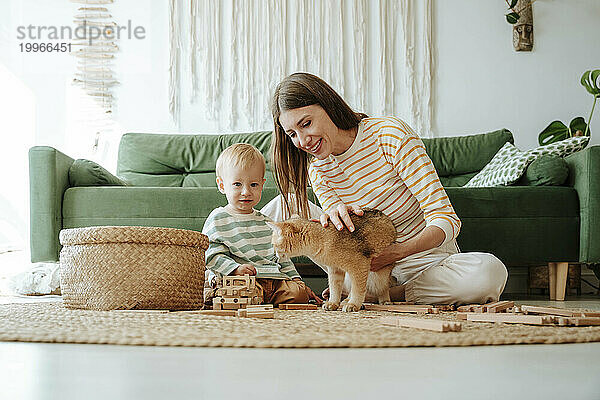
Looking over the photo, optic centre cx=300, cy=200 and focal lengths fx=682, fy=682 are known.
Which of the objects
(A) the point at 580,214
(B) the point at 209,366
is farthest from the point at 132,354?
(A) the point at 580,214

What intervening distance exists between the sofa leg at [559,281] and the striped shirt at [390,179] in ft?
4.53

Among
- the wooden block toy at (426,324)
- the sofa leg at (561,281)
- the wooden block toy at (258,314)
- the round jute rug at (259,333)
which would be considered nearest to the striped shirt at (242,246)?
the wooden block toy at (258,314)

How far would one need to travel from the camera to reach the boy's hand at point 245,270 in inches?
80.1

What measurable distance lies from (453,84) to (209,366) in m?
3.91

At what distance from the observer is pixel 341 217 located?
69.7 inches

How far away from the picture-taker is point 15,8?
4.44 m

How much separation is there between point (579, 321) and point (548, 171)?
1.99 m

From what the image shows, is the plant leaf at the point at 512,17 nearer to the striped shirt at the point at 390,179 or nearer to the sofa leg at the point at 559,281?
the sofa leg at the point at 559,281

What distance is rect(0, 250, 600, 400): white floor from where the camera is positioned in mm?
647

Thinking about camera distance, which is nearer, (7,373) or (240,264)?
(7,373)

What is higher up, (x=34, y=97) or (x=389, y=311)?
(x=34, y=97)

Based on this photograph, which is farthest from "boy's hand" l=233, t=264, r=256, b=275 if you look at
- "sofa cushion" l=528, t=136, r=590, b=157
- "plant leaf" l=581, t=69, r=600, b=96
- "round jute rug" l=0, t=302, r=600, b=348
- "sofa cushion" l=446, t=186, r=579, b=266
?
"plant leaf" l=581, t=69, r=600, b=96

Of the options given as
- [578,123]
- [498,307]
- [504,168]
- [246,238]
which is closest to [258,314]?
[498,307]

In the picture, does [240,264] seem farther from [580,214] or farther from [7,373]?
[580,214]
